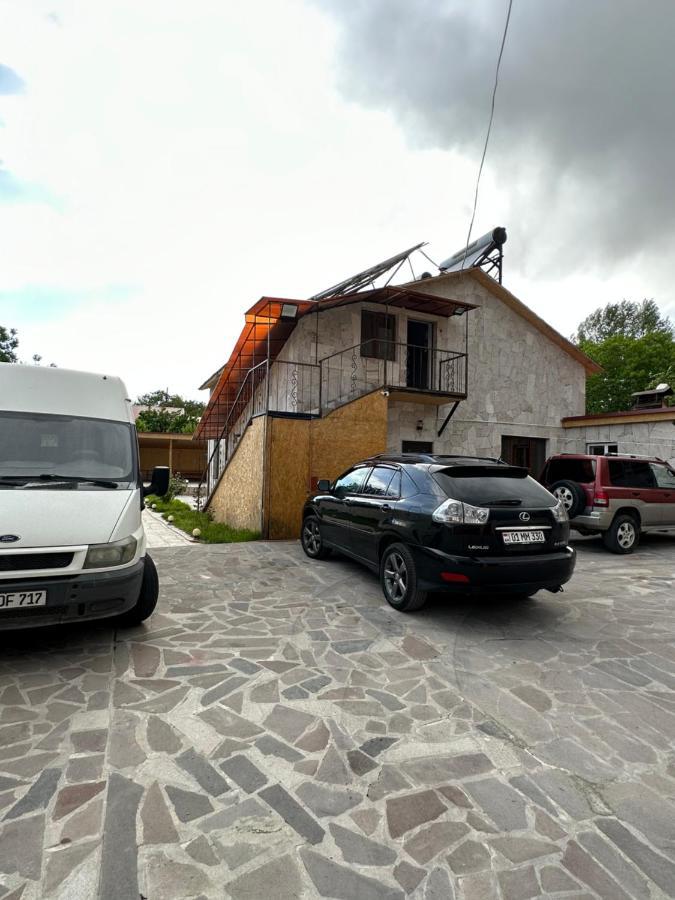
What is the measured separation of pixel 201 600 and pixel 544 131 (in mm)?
9334

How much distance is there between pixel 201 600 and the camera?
534cm

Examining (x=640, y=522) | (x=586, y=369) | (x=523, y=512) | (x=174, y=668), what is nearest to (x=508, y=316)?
(x=586, y=369)

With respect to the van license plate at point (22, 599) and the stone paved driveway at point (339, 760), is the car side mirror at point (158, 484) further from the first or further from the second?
the van license plate at point (22, 599)

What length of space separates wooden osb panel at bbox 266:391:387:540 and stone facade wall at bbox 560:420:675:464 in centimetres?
746

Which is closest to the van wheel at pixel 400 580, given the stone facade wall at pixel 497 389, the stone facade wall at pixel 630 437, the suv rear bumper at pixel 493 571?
the suv rear bumper at pixel 493 571

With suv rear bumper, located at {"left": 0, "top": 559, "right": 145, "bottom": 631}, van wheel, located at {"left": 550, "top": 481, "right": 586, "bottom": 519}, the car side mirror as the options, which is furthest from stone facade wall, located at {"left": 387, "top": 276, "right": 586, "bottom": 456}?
suv rear bumper, located at {"left": 0, "top": 559, "right": 145, "bottom": 631}

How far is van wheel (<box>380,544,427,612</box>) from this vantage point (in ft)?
15.4

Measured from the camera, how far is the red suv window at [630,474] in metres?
8.62

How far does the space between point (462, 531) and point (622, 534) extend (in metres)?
5.94

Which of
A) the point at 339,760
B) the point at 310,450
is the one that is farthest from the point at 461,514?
the point at 310,450

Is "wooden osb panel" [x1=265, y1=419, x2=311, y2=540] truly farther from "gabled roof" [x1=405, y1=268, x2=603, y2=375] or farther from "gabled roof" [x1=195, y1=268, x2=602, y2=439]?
"gabled roof" [x1=405, y1=268, x2=603, y2=375]

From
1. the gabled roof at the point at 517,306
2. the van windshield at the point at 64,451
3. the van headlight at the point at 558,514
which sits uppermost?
the gabled roof at the point at 517,306

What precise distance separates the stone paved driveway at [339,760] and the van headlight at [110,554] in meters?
0.76

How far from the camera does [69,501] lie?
3.68m
